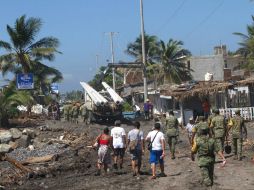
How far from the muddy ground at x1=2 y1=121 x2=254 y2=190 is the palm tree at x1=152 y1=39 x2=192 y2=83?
38.5 metres

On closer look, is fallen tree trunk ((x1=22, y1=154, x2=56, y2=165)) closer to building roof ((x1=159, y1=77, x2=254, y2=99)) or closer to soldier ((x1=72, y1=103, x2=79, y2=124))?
building roof ((x1=159, y1=77, x2=254, y2=99))

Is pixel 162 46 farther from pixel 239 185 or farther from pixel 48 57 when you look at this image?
pixel 239 185

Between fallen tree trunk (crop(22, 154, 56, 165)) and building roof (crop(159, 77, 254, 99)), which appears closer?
fallen tree trunk (crop(22, 154, 56, 165))

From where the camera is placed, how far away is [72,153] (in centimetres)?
2270

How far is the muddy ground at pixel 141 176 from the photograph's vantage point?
14.1 meters

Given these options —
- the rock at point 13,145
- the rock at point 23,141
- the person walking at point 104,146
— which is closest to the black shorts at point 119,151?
the person walking at point 104,146

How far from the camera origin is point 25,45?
4597 cm

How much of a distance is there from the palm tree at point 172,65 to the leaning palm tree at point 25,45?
1635 centimetres

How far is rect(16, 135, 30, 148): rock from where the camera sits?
27.5 m

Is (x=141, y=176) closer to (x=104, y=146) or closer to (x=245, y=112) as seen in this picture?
(x=104, y=146)

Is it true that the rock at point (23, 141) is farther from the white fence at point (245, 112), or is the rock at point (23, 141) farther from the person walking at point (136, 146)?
the person walking at point (136, 146)

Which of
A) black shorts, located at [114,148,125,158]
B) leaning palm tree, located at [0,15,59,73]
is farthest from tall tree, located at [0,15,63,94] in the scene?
black shorts, located at [114,148,125,158]

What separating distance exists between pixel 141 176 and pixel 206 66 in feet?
174

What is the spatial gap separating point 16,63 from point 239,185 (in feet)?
118
